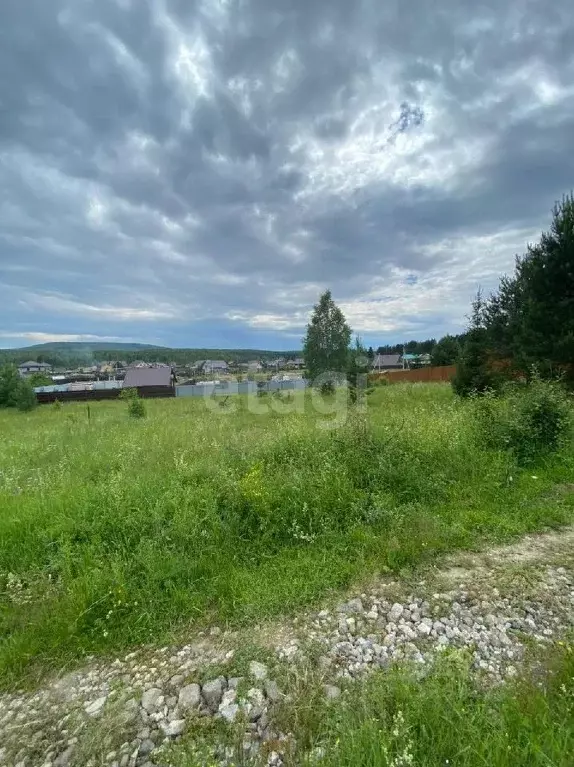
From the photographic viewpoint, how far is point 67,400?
3328 centimetres

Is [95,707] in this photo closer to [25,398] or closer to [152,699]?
[152,699]

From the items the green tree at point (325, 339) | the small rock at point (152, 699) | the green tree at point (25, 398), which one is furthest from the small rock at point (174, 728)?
the green tree at point (25, 398)

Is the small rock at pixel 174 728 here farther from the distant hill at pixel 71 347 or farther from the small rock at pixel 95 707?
the distant hill at pixel 71 347

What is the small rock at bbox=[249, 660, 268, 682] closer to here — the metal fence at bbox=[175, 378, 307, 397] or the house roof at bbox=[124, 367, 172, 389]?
the metal fence at bbox=[175, 378, 307, 397]

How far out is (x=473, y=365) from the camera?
14.1 m

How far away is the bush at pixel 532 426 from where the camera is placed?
5641 millimetres

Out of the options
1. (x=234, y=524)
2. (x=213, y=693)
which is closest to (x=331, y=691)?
(x=213, y=693)

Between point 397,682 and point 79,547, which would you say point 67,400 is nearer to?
point 79,547

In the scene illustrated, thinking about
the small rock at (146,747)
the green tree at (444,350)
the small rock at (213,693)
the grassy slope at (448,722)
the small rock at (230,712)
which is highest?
the green tree at (444,350)

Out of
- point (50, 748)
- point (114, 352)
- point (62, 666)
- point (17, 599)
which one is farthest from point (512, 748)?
point (114, 352)

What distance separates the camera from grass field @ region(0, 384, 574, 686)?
2.73 m

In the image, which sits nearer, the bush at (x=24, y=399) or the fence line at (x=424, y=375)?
the bush at (x=24, y=399)

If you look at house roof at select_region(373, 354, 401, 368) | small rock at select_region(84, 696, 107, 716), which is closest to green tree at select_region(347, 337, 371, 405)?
small rock at select_region(84, 696, 107, 716)

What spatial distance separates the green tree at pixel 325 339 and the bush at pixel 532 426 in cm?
1866
